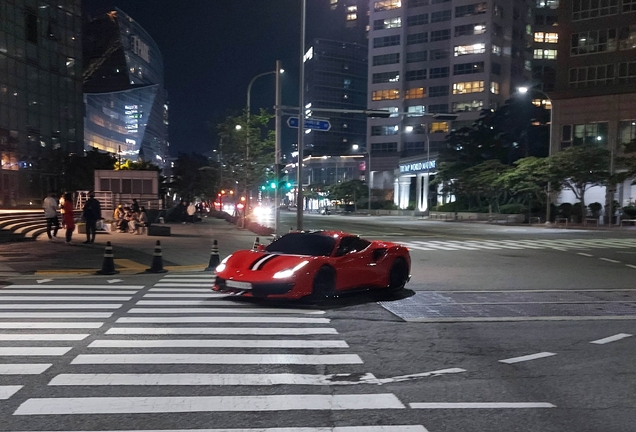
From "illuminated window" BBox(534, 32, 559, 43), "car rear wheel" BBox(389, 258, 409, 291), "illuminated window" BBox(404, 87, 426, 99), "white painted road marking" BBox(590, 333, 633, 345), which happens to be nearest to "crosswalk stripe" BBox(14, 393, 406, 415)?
"white painted road marking" BBox(590, 333, 633, 345)

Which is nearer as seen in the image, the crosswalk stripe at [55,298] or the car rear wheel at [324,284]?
the car rear wheel at [324,284]

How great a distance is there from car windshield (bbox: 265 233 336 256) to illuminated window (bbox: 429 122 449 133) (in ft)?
290

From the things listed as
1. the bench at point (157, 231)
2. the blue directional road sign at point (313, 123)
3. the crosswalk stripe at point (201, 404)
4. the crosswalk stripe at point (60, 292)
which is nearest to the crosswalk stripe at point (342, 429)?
the crosswalk stripe at point (201, 404)

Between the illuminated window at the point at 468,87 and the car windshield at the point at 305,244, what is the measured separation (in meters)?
87.1

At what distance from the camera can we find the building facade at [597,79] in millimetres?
58438

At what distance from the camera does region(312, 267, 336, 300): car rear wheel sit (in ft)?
35.1

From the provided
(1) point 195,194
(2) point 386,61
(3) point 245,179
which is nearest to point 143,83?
(2) point 386,61

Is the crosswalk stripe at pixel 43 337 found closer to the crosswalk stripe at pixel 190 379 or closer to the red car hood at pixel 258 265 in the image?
the crosswalk stripe at pixel 190 379

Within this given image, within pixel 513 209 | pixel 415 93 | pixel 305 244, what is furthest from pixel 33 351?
pixel 415 93

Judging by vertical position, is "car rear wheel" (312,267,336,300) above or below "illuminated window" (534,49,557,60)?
below

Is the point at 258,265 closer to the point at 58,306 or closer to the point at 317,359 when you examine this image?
the point at 58,306

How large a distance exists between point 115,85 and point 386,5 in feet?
178

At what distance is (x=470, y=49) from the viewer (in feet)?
306

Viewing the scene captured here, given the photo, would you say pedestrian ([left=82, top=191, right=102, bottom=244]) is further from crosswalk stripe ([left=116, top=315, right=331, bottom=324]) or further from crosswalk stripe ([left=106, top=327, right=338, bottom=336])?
crosswalk stripe ([left=106, top=327, right=338, bottom=336])
